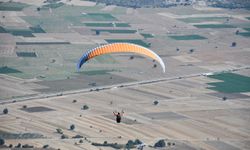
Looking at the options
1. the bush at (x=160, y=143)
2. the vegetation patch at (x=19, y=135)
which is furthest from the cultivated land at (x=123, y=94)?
the bush at (x=160, y=143)

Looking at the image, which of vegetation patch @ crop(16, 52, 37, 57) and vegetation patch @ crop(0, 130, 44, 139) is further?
vegetation patch @ crop(16, 52, 37, 57)

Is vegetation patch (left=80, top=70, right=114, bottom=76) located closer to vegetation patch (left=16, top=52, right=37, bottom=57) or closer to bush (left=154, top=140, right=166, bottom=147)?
vegetation patch (left=16, top=52, right=37, bottom=57)

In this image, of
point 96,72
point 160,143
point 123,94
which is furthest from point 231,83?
point 160,143

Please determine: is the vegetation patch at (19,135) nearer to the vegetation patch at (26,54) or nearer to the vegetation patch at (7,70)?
the vegetation patch at (7,70)

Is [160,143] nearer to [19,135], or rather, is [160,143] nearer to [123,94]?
[19,135]

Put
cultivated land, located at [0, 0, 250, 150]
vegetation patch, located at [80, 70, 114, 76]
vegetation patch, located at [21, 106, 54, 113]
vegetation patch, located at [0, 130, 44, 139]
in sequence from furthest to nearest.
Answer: vegetation patch, located at [80, 70, 114, 76] < vegetation patch, located at [21, 106, 54, 113] < cultivated land, located at [0, 0, 250, 150] < vegetation patch, located at [0, 130, 44, 139]

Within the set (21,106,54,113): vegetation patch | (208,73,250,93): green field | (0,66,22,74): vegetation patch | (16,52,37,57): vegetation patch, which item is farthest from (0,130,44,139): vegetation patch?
(16,52,37,57): vegetation patch
